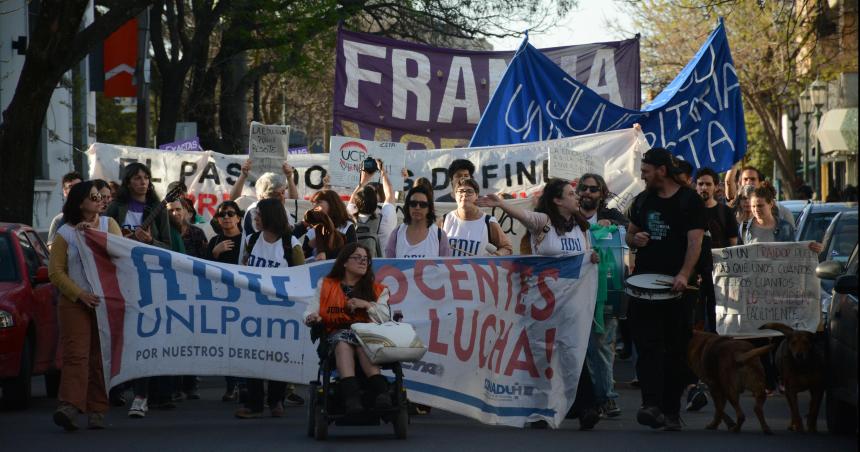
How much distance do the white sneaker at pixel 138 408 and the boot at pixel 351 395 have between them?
240cm

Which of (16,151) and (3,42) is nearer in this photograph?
(16,151)

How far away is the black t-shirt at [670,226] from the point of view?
9875mm

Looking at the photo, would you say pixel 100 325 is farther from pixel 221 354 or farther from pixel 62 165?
pixel 62 165

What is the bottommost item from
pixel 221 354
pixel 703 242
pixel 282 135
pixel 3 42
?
pixel 221 354

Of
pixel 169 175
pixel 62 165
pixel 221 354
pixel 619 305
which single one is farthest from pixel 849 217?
pixel 62 165

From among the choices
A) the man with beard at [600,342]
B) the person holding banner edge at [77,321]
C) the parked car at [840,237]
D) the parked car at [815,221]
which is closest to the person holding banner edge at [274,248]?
the person holding banner edge at [77,321]

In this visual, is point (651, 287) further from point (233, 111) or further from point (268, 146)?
point (233, 111)

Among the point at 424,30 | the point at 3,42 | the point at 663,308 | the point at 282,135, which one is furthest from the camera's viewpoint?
the point at 424,30

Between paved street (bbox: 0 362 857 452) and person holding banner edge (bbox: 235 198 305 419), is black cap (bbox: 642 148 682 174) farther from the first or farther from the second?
person holding banner edge (bbox: 235 198 305 419)

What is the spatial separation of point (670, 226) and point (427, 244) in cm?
214

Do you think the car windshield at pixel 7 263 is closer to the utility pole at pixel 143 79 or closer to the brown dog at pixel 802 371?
the brown dog at pixel 802 371

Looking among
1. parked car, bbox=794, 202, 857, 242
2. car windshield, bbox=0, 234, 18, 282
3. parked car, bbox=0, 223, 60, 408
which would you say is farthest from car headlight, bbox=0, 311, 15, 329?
parked car, bbox=794, 202, 857, 242

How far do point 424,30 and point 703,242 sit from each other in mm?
20944

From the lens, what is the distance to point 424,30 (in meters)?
30.5
